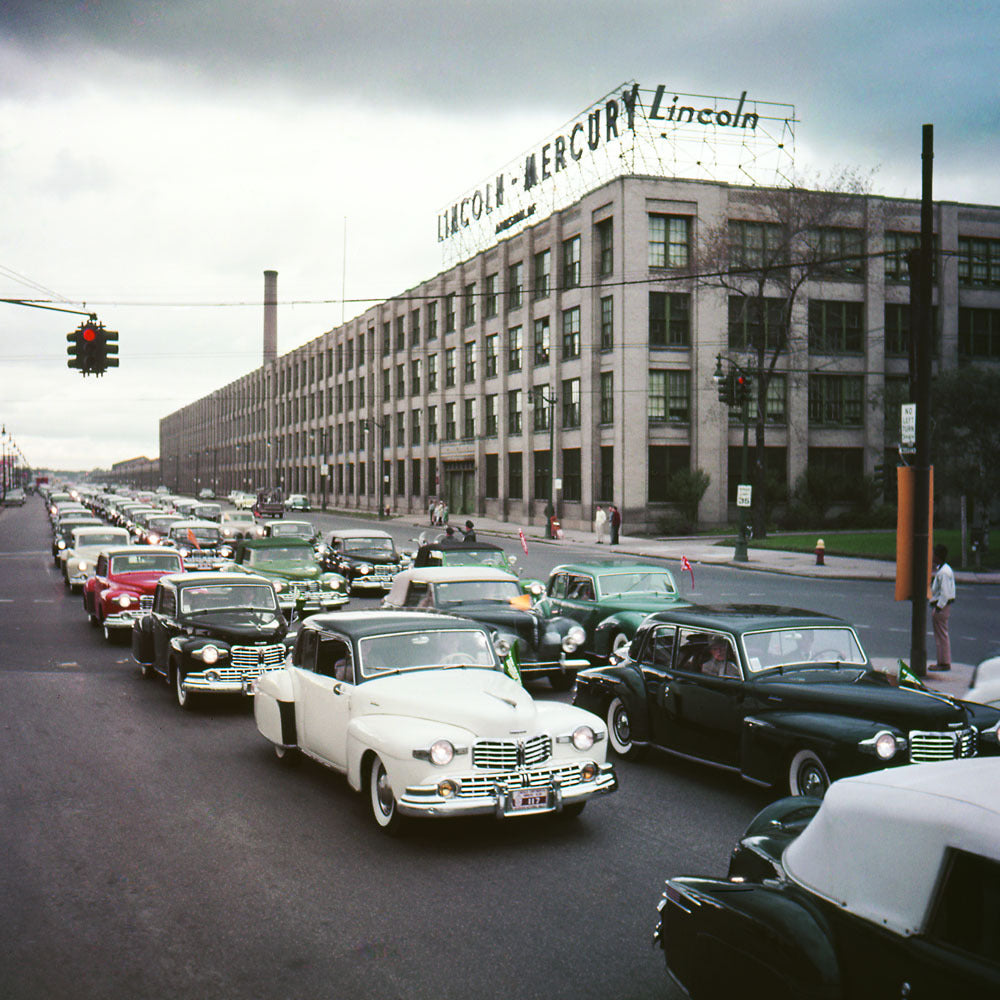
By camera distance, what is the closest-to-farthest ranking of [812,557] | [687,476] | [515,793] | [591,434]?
[515,793]
[812,557]
[687,476]
[591,434]

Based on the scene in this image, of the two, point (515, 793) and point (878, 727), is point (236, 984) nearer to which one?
point (515, 793)

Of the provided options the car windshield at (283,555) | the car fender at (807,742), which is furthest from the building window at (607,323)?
the car fender at (807,742)

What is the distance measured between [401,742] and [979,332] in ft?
198

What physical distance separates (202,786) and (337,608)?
41.3ft

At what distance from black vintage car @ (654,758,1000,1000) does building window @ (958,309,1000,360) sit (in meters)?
61.0

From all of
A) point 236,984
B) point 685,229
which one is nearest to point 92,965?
point 236,984

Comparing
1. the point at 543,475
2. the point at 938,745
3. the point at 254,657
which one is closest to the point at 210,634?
the point at 254,657

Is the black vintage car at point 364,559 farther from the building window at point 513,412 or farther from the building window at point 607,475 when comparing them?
the building window at point 513,412

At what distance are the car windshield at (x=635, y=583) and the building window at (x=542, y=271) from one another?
150ft

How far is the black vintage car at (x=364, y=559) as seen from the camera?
2597 cm

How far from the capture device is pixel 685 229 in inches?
2077

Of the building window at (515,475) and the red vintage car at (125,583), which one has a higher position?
the building window at (515,475)

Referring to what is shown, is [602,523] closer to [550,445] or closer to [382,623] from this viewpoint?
[550,445]

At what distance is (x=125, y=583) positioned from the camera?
19.2 metres
